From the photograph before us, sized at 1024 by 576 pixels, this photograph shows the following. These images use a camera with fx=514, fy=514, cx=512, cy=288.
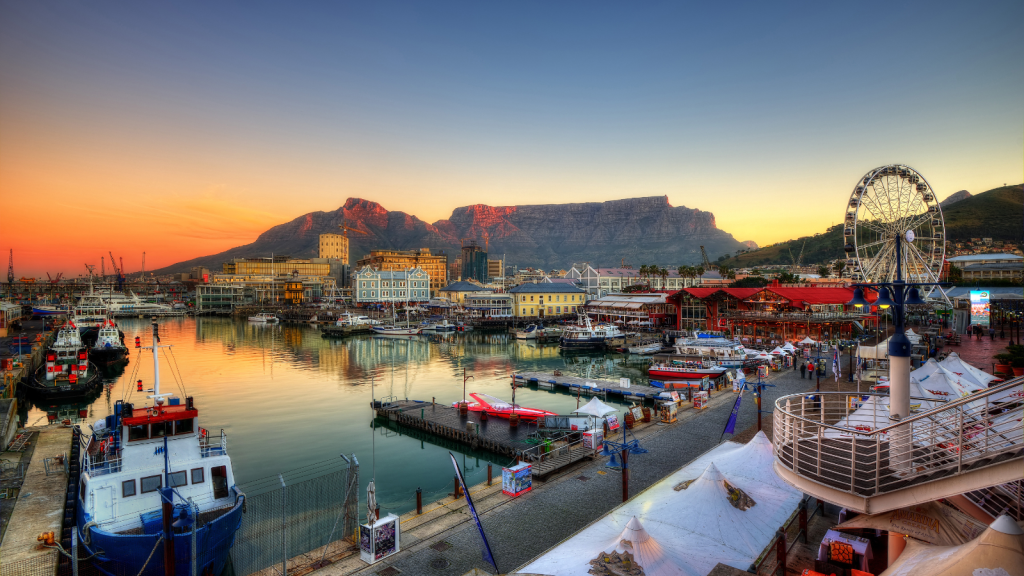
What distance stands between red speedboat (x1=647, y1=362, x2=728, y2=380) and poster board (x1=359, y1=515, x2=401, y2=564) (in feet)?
108

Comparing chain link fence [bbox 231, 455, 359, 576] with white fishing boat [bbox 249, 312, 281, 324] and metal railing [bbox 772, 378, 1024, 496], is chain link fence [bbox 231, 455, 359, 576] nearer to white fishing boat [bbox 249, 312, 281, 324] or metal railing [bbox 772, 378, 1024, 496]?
metal railing [bbox 772, 378, 1024, 496]

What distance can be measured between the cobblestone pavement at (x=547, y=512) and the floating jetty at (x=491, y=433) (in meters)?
1.03

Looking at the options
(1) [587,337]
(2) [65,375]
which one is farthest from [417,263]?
(2) [65,375]

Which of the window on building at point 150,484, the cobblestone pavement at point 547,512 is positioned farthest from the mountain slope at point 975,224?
the window on building at point 150,484

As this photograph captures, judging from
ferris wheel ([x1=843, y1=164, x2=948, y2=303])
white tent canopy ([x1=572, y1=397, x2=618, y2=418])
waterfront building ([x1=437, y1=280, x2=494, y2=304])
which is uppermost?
ferris wheel ([x1=843, y1=164, x2=948, y2=303])

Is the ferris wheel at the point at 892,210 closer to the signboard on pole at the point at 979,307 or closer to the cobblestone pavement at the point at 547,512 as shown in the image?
the signboard on pole at the point at 979,307

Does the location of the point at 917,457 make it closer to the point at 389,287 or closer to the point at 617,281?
the point at 617,281

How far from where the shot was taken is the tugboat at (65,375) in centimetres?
3691

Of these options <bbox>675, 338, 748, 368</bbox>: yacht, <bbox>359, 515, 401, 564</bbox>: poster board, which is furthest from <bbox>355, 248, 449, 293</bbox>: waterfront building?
Answer: <bbox>359, 515, 401, 564</bbox>: poster board

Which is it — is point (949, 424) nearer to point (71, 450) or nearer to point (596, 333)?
point (71, 450)

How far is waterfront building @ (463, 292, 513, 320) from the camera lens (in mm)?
97438

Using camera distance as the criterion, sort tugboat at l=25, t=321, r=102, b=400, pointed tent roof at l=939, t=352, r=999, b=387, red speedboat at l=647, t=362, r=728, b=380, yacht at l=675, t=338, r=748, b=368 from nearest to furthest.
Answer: pointed tent roof at l=939, t=352, r=999, b=387, tugboat at l=25, t=321, r=102, b=400, red speedboat at l=647, t=362, r=728, b=380, yacht at l=675, t=338, r=748, b=368

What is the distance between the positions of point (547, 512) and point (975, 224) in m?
149

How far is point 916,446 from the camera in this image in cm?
675
